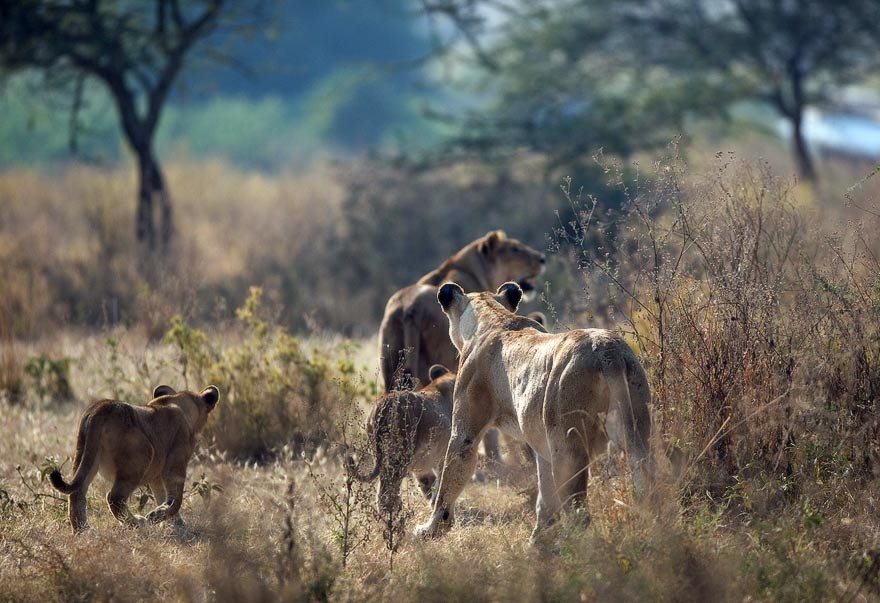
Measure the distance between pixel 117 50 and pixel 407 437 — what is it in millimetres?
12413

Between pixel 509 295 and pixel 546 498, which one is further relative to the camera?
pixel 509 295

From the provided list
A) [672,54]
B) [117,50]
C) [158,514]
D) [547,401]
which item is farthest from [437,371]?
[672,54]

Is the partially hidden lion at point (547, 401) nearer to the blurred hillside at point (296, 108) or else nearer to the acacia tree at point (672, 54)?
the acacia tree at point (672, 54)

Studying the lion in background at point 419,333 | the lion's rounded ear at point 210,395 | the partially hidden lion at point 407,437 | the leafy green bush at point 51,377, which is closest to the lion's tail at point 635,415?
the partially hidden lion at point 407,437

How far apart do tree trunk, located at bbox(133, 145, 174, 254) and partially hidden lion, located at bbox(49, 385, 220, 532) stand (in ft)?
36.4

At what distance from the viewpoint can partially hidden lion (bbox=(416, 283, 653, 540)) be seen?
17.0 ft

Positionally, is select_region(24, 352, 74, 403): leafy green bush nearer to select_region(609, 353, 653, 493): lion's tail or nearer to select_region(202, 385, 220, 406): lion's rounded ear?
select_region(202, 385, 220, 406): lion's rounded ear

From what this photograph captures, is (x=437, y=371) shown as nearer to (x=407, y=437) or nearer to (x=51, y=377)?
(x=407, y=437)

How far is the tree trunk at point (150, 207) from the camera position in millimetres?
17391

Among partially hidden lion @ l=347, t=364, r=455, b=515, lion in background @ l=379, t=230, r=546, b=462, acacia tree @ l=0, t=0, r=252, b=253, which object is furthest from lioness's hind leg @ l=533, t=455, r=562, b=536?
acacia tree @ l=0, t=0, r=252, b=253

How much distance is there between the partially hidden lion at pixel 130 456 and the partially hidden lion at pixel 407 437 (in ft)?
3.52

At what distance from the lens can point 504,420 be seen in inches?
233

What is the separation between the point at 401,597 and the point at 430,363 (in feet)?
11.3

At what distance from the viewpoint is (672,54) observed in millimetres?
23094
